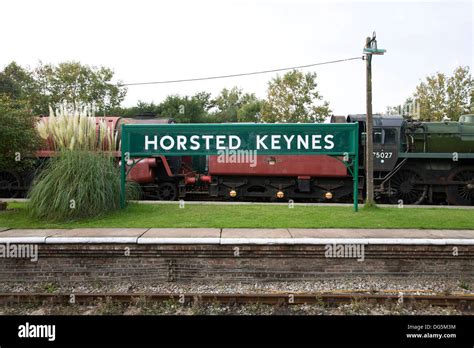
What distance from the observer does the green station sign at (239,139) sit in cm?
762

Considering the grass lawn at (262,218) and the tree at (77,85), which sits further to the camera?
the tree at (77,85)

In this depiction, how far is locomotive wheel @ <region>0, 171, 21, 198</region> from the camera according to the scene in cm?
1109

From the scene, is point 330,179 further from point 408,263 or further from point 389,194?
point 408,263

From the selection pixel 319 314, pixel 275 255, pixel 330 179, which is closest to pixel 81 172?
pixel 275 255

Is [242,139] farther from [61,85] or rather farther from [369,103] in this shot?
[61,85]

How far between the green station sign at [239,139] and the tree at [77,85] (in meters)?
23.6

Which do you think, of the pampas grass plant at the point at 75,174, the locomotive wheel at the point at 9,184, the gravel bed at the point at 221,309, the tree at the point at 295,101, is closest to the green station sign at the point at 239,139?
the pampas grass plant at the point at 75,174

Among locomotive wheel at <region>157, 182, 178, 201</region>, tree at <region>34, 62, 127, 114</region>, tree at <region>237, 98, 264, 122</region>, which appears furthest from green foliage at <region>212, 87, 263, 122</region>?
locomotive wheel at <region>157, 182, 178, 201</region>

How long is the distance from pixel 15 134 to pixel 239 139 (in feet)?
17.0

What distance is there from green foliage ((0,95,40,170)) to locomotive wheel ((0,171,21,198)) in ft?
10.2

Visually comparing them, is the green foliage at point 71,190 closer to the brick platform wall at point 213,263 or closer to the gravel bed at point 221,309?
the brick platform wall at point 213,263

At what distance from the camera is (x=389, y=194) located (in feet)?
36.0

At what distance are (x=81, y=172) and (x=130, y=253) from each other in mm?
2437
